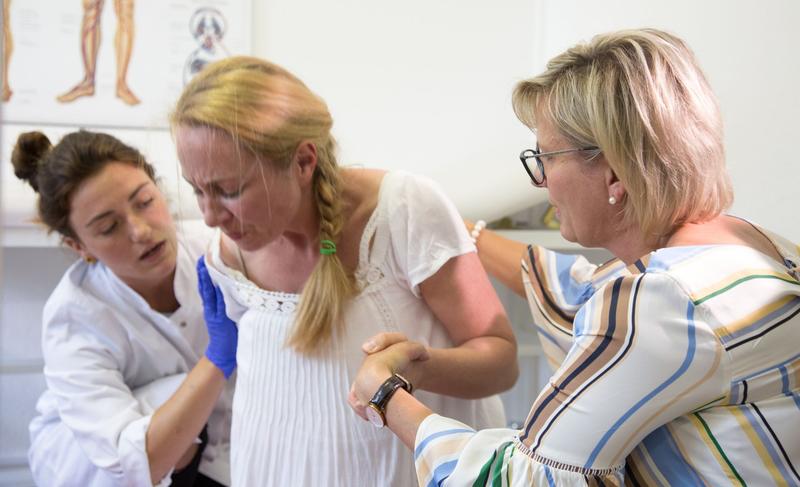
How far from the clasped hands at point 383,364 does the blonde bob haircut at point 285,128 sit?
6.1 inches

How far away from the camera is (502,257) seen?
4.45ft

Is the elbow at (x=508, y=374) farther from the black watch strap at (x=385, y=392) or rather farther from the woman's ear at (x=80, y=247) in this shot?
the woman's ear at (x=80, y=247)

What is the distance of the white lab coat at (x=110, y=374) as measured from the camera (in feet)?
4.76

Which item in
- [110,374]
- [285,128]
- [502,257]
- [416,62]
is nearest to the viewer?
[285,128]

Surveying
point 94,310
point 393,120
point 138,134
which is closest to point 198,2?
point 138,134

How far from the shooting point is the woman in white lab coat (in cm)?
142

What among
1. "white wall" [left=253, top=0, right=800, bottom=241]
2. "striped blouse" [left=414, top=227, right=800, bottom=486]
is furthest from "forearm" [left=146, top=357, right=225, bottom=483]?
"white wall" [left=253, top=0, right=800, bottom=241]

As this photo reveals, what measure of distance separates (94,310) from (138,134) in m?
0.75

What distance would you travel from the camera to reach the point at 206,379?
4.66 ft

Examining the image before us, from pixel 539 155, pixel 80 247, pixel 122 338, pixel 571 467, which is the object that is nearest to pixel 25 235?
pixel 80 247

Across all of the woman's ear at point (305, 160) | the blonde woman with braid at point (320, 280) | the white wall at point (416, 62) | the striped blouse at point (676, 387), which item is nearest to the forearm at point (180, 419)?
the blonde woman with braid at point (320, 280)

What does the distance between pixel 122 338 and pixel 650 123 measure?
1231 mm

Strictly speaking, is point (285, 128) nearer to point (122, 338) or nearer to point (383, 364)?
point (383, 364)

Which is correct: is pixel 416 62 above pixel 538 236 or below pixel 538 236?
above
